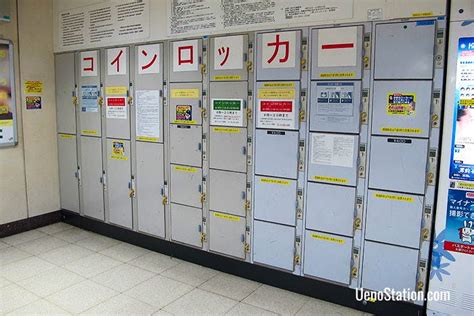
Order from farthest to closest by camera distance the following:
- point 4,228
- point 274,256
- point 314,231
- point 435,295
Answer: point 4,228
point 274,256
point 314,231
point 435,295

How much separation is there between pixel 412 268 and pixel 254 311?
125 cm

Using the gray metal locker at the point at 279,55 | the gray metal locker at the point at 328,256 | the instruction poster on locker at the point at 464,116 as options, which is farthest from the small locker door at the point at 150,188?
the instruction poster on locker at the point at 464,116

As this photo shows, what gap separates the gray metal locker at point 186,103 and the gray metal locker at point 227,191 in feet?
1.86

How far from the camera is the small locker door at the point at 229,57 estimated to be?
11.1ft

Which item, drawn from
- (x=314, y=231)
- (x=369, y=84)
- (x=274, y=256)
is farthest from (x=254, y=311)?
(x=369, y=84)

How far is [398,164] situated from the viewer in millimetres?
2816

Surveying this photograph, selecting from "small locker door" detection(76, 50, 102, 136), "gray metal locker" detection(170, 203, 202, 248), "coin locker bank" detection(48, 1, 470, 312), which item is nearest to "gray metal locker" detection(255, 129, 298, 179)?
"coin locker bank" detection(48, 1, 470, 312)

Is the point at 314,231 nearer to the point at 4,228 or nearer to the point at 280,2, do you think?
the point at 280,2

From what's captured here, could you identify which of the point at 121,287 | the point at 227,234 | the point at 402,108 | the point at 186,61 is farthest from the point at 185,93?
the point at 402,108

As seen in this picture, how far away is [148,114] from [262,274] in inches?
79.8

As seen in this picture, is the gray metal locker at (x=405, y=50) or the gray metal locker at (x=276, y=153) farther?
the gray metal locker at (x=276, y=153)

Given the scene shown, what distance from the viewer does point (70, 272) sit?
3.72m

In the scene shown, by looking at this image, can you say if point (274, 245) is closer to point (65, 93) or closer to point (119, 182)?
point (119, 182)

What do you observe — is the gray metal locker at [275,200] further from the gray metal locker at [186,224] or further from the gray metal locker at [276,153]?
the gray metal locker at [186,224]
